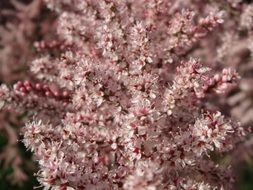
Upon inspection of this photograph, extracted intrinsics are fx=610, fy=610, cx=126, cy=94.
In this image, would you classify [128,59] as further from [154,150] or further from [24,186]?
[24,186]

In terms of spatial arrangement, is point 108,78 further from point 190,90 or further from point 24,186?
point 24,186

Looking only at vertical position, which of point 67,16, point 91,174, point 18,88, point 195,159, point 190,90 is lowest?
point 91,174

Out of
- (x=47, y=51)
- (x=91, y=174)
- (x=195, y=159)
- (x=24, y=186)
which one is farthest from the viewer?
(x=24, y=186)

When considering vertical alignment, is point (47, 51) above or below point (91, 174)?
above

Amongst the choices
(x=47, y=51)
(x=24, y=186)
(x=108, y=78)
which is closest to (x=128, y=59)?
(x=108, y=78)

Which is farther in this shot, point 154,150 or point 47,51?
point 47,51

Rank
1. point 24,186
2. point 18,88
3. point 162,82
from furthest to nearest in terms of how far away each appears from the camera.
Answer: point 24,186
point 18,88
point 162,82
